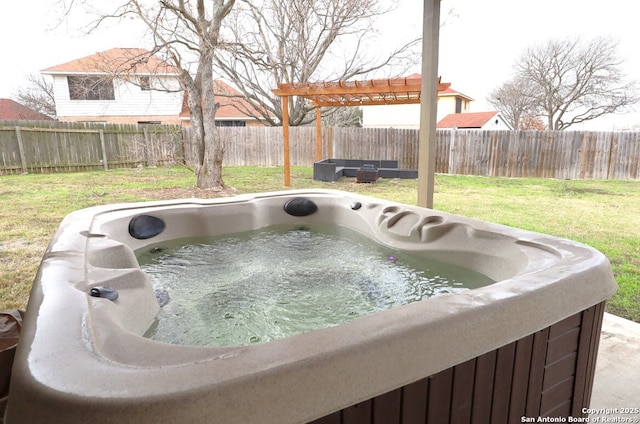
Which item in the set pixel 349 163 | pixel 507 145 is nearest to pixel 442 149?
pixel 507 145

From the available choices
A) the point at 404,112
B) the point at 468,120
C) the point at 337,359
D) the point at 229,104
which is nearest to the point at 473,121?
the point at 468,120

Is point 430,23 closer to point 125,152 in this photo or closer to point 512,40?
point 125,152

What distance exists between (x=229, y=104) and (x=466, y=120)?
442 inches

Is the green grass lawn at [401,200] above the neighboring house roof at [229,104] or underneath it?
underneath

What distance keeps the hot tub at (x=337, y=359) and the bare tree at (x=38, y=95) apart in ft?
61.2

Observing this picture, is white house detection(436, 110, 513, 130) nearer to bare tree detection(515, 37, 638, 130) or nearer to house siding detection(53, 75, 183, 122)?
bare tree detection(515, 37, 638, 130)

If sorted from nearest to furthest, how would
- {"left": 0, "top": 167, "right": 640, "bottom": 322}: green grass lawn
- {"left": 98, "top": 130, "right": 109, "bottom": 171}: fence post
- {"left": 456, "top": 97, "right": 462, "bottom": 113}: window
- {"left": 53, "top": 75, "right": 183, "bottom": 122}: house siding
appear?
1. {"left": 0, "top": 167, "right": 640, "bottom": 322}: green grass lawn
2. {"left": 98, "top": 130, "right": 109, "bottom": 171}: fence post
3. {"left": 53, "top": 75, "right": 183, "bottom": 122}: house siding
4. {"left": 456, "top": 97, "right": 462, "bottom": 113}: window

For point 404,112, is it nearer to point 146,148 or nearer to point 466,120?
point 466,120

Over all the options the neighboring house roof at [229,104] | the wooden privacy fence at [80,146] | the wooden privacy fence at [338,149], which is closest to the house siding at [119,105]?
the neighboring house roof at [229,104]

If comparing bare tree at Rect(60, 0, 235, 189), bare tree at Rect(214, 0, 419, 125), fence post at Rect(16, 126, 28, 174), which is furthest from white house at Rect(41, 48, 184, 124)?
bare tree at Rect(60, 0, 235, 189)

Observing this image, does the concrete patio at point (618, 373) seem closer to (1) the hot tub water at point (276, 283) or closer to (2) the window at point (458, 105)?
(1) the hot tub water at point (276, 283)

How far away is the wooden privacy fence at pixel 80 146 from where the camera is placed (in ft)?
22.5

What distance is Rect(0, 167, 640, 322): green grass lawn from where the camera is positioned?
287 cm

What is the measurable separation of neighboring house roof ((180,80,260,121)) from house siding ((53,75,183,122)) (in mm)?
587
